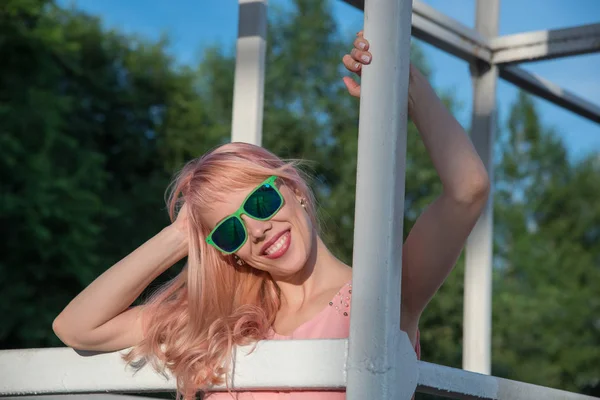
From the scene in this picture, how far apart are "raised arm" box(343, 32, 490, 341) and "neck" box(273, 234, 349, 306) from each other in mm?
289

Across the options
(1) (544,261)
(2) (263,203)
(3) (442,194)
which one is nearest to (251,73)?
(2) (263,203)

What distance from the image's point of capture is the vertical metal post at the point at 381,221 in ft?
4.38

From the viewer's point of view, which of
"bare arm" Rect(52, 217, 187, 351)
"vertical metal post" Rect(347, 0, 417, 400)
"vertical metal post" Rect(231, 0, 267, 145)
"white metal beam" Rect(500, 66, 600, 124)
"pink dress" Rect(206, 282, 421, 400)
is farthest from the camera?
"white metal beam" Rect(500, 66, 600, 124)

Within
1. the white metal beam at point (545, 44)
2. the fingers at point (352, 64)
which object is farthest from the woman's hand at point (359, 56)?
the white metal beam at point (545, 44)

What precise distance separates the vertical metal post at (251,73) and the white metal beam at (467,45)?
27cm

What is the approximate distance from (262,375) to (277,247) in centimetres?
52

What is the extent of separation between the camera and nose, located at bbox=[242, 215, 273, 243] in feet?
6.48

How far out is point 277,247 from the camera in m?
2.00

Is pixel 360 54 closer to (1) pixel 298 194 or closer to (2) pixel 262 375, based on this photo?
(2) pixel 262 375

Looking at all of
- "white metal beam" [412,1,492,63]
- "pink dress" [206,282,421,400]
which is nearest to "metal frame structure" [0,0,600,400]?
"pink dress" [206,282,421,400]

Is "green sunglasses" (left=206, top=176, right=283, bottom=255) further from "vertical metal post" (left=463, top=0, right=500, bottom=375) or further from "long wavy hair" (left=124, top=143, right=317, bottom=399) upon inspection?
"vertical metal post" (left=463, top=0, right=500, bottom=375)

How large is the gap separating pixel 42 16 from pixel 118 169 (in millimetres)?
3755

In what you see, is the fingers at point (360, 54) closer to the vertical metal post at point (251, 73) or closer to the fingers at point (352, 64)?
the fingers at point (352, 64)

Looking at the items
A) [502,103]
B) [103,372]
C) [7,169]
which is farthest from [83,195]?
[502,103]
